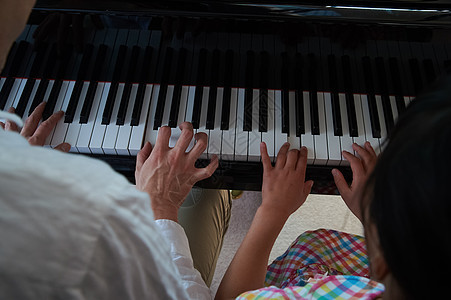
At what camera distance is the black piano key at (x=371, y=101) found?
1.23 meters

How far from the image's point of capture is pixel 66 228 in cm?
45

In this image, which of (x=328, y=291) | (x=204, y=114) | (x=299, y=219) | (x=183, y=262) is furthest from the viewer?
(x=299, y=219)

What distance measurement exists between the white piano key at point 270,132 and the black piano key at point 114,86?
0.48 m

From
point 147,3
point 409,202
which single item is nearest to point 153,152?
point 147,3

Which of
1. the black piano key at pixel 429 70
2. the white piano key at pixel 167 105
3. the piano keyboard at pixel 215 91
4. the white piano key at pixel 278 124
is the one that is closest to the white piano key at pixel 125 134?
the piano keyboard at pixel 215 91

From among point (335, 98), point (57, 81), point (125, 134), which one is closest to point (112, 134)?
point (125, 134)

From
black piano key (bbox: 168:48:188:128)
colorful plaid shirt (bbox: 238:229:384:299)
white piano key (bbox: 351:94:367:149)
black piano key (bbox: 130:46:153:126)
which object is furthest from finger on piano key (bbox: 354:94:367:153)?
black piano key (bbox: 130:46:153:126)

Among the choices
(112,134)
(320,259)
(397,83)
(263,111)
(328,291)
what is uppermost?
(397,83)

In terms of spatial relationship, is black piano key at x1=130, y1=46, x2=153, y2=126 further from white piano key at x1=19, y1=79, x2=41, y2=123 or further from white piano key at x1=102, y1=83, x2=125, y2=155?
white piano key at x1=19, y1=79, x2=41, y2=123

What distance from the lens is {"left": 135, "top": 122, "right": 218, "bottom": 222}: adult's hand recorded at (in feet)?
3.84

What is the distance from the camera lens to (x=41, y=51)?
124cm

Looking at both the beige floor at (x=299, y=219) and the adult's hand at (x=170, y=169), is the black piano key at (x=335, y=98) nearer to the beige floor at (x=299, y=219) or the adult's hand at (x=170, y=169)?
the adult's hand at (x=170, y=169)

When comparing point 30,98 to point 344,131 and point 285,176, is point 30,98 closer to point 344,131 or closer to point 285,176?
point 285,176

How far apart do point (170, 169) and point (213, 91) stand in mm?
303
